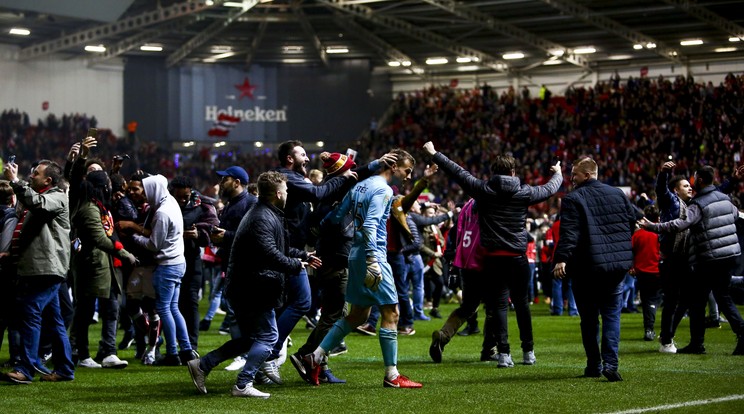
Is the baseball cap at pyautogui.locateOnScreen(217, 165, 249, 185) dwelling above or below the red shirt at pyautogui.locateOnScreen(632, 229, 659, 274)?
above

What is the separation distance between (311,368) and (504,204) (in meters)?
2.41

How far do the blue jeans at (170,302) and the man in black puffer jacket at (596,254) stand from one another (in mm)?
3558

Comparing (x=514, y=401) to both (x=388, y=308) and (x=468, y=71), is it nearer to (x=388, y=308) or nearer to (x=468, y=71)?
(x=388, y=308)

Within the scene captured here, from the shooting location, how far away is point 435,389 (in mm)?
8625

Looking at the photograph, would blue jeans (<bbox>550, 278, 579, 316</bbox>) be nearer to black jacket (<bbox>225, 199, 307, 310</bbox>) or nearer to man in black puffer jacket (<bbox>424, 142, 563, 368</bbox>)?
man in black puffer jacket (<bbox>424, 142, 563, 368</bbox>)

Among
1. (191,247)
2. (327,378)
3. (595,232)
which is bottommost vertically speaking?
(327,378)

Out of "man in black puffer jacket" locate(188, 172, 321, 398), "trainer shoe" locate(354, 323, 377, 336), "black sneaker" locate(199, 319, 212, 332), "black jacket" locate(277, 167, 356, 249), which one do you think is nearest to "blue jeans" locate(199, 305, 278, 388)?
"man in black puffer jacket" locate(188, 172, 321, 398)

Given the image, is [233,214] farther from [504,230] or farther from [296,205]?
[504,230]

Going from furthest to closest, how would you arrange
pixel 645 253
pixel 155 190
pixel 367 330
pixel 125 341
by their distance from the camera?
1. pixel 645 253
2. pixel 367 330
3. pixel 125 341
4. pixel 155 190

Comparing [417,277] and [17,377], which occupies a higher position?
[17,377]

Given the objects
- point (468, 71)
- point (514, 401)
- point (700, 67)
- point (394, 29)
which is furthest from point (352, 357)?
point (468, 71)

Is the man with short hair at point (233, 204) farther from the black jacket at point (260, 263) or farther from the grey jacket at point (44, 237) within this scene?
the black jacket at point (260, 263)

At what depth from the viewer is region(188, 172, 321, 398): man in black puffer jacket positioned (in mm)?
8148

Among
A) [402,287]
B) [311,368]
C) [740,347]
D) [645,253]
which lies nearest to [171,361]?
[311,368]
